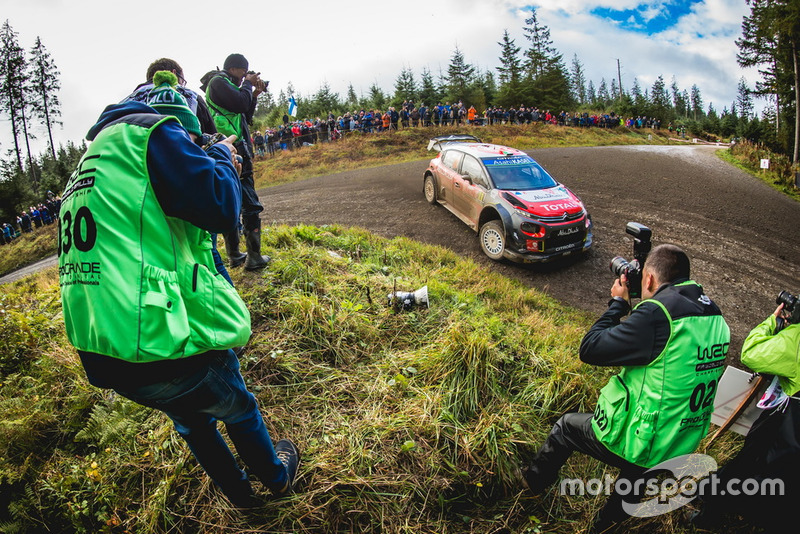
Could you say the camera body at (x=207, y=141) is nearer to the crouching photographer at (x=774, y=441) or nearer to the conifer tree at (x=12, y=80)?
the crouching photographer at (x=774, y=441)

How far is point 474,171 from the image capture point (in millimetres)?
8133

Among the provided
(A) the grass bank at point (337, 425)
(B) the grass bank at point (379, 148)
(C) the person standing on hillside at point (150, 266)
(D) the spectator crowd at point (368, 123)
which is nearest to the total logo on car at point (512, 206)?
(A) the grass bank at point (337, 425)

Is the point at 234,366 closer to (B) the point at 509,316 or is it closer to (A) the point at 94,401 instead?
(A) the point at 94,401

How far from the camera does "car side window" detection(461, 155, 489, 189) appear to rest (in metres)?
7.82

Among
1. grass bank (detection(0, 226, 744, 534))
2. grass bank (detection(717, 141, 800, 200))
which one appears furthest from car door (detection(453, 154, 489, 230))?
grass bank (detection(717, 141, 800, 200))

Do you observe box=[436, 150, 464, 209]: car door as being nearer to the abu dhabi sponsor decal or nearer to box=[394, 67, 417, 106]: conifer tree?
the abu dhabi sponsor decal

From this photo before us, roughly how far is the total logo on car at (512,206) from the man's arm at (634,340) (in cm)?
470

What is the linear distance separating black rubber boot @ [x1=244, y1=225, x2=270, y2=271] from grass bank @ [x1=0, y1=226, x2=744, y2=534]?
258 mm

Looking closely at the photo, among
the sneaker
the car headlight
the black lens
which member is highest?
the black lens

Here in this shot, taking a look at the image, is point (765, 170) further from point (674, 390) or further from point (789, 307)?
point (674, 390)

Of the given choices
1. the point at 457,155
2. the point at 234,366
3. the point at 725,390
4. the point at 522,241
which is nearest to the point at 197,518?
the point at 234,366

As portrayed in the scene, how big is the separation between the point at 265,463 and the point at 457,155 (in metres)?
7.97

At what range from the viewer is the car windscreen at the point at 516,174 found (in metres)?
7.60

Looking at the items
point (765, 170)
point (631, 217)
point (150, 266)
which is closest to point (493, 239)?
point (631, 217)
